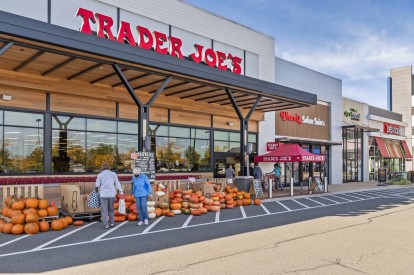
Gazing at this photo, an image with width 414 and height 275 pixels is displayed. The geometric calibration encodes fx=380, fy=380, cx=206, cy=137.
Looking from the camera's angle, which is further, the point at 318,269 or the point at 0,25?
the point at 0,25

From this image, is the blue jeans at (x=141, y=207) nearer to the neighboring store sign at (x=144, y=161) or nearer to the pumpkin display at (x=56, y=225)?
the pumpkin display at (x=56, y=225)

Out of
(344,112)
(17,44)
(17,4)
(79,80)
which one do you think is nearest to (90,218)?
(17,44)

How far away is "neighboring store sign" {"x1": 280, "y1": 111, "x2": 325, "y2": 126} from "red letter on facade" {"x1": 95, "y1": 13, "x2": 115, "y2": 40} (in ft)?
47.3

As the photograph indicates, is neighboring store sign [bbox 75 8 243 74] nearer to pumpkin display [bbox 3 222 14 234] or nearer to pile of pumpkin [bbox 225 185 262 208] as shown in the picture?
pile of pumpkin [bbox 225 185 262 208]

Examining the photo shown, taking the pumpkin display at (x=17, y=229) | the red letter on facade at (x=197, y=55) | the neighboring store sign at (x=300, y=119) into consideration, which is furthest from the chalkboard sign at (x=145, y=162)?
the neighboring store sign at (x=300, y=119)

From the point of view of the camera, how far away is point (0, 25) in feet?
33.1

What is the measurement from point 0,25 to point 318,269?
9.73 m

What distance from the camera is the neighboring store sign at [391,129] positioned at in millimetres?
42344

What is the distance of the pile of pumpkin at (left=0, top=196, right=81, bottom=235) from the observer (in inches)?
377

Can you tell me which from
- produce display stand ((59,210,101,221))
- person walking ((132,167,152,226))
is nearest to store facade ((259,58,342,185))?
person walking ((132,167,152,226))

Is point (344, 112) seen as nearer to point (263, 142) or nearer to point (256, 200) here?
point (263, 142)

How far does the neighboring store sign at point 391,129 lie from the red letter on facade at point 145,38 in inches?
1306

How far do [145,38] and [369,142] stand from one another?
95.6 feet

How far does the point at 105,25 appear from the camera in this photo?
1711 cm
